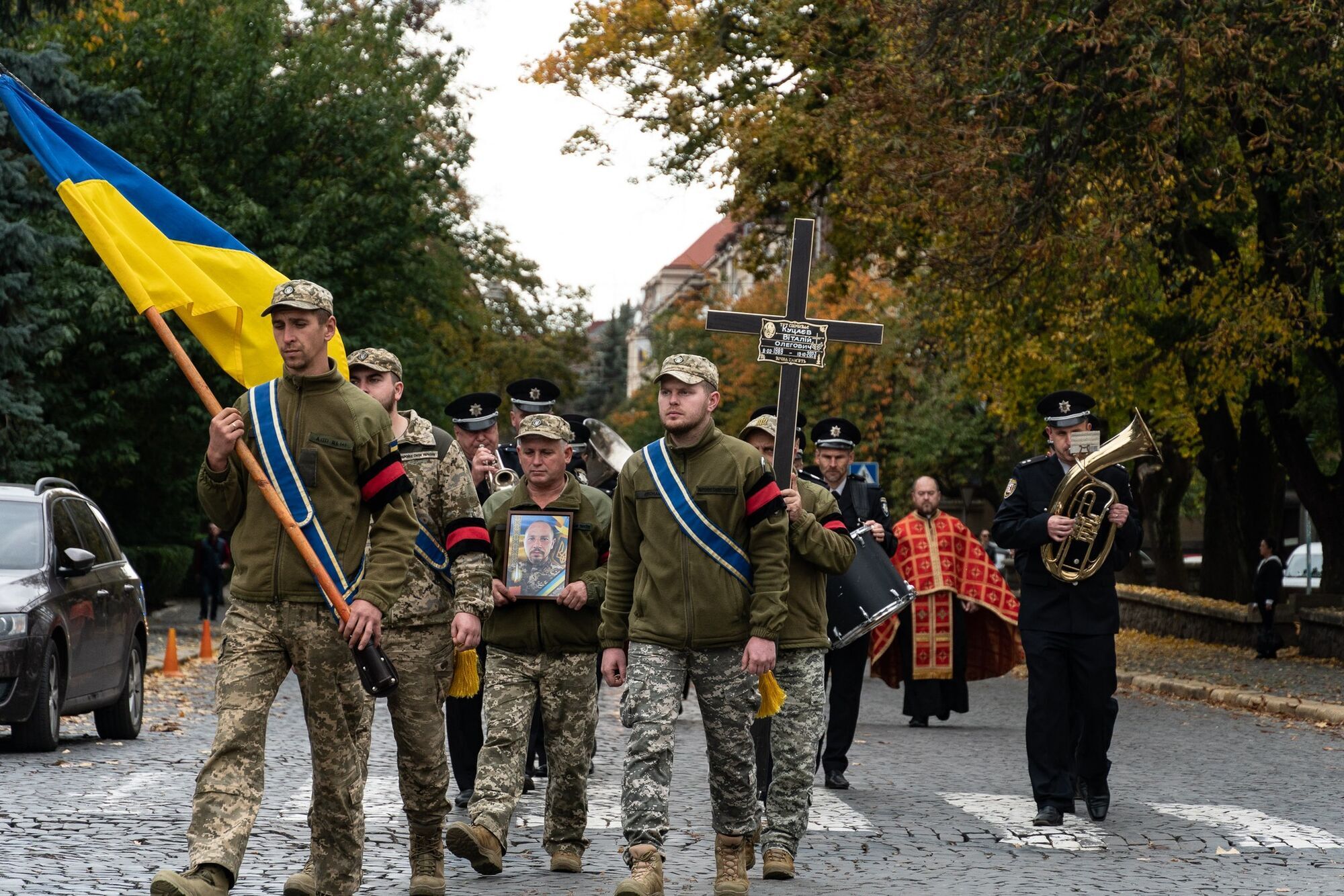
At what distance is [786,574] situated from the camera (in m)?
7.55

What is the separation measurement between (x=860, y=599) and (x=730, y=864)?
11.1 feet

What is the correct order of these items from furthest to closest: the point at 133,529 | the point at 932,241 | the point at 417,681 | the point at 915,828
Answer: the point at 133,529, the point at 932,241, the point at 915,828, the point at 417,681

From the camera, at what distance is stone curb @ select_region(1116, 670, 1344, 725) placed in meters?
17.1

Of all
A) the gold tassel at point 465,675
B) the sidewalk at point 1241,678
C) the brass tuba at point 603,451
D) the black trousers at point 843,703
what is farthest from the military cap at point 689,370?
the sidewalk at point 1241,678

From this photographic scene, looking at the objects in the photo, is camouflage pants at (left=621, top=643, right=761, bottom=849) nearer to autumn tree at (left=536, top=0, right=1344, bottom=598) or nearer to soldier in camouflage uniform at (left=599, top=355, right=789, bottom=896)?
soldier in camouflage uniform at (left=599, top=355, right=789, bottom=896)

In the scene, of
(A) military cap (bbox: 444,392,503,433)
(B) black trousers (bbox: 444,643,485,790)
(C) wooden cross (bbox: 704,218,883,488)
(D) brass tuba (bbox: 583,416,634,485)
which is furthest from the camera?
(D) brass tuba (bbox: 583,416,634,485)

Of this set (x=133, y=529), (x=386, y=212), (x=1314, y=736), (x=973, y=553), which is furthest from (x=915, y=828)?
(x=133, y=529)

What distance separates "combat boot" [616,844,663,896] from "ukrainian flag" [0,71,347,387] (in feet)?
7.36

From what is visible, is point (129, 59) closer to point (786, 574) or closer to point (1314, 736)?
point (1314, 736)

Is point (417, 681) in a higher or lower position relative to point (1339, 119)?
lower

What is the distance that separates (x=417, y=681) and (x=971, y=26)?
13846 mm

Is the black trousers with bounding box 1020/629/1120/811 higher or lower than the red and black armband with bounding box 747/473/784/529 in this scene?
lower

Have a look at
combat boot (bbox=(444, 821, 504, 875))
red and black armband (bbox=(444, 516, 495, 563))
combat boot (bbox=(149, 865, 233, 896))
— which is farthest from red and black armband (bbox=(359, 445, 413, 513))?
combat boot (bbox=(444, 821, 504, 875))

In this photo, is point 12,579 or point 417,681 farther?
point 12,579
